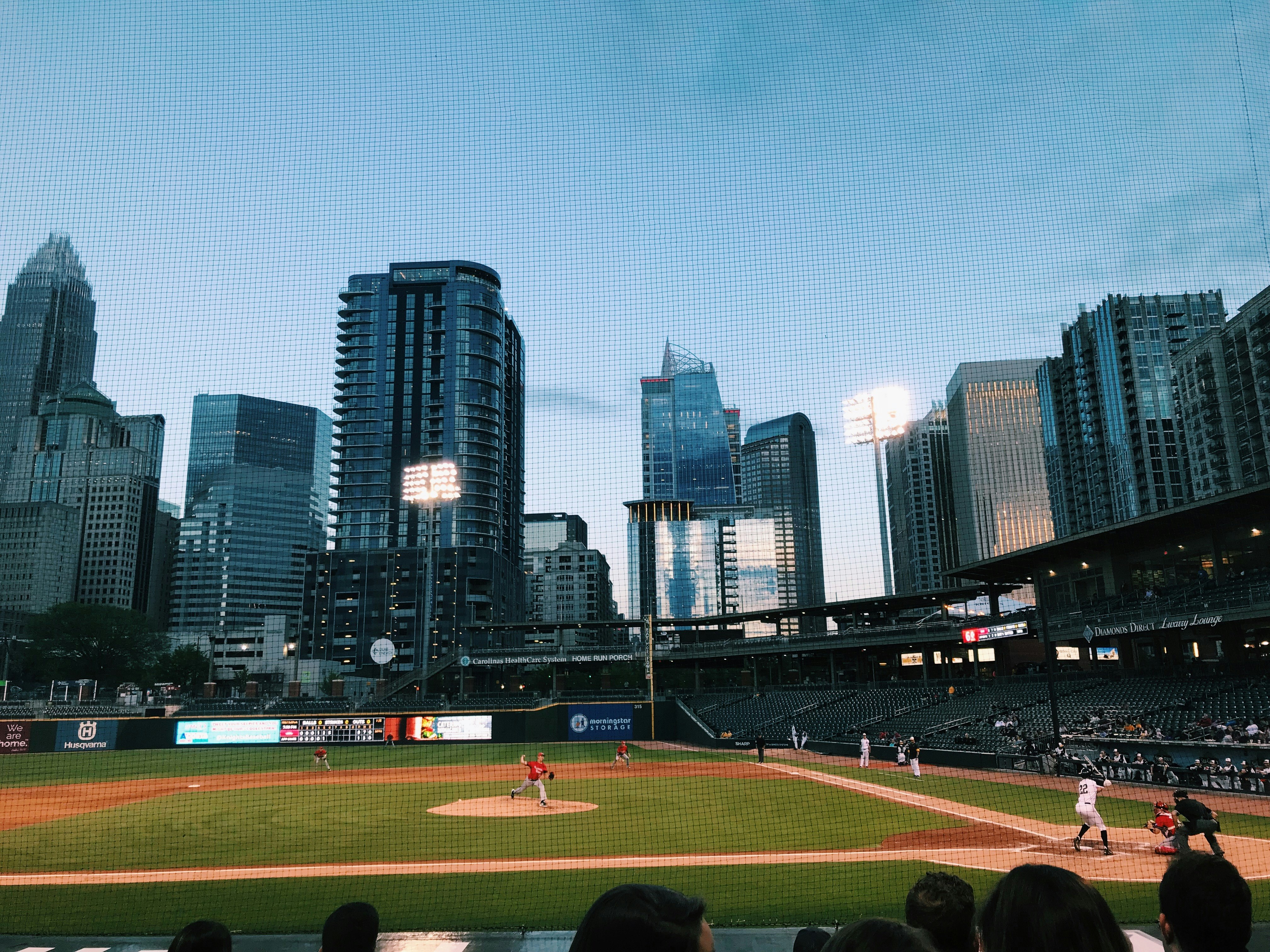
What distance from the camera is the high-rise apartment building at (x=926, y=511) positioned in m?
148

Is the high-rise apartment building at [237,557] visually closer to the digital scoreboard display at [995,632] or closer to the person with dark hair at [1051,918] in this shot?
the digital scoreboard display at [995,632]

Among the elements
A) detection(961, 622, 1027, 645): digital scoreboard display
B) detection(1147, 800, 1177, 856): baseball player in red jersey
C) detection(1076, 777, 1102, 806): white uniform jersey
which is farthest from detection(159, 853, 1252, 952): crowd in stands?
detection(961, 622, 1027, 645): digital scoreboard display

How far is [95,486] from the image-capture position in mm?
162625

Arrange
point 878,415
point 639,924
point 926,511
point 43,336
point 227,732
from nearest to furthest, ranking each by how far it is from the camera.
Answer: point 639,924 → point 878,415 → point 227,732 → point 43,336 → point 926,511

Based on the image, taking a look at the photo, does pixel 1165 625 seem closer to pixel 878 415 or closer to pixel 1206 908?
pixel 878 415

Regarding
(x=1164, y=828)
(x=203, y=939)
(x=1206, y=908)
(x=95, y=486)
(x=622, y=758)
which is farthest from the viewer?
(x=95, y=486)

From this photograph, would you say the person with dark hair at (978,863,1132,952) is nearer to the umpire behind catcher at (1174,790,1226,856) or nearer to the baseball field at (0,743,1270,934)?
the baseball field at (0,743,1270,934)

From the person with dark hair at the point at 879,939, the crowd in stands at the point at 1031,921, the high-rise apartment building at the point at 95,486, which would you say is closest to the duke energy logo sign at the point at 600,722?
the crowd in stands at the point at 1031,921

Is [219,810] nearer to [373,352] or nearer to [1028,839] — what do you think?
[1028,839]

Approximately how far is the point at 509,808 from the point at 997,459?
5631 inches

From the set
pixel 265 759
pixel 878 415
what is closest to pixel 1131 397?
pixel 878 415

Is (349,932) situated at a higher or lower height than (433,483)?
lower

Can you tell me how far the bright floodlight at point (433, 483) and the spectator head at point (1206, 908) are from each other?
4359cm

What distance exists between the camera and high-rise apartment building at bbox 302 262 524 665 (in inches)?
4882
